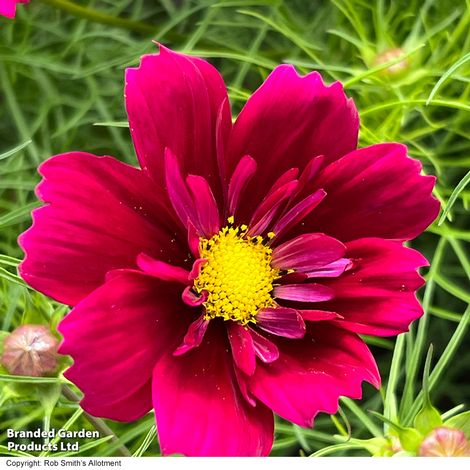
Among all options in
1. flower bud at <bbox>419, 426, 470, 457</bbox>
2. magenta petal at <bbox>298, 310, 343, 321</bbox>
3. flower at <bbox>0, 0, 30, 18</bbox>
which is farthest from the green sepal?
flower at <bbox>0, 0, 30, 18</bbox>

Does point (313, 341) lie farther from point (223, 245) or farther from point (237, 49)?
point (237, 49)

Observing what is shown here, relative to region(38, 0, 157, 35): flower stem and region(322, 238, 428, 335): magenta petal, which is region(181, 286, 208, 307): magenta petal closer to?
region(322, 238, 428, 335): magenta petal

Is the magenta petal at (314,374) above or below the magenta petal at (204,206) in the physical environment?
below

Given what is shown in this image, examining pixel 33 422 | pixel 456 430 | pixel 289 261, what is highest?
pixel 289 261

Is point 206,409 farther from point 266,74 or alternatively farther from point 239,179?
point 266,74

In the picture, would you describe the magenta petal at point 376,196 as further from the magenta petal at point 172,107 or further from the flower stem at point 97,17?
the flower stem at point 97,17

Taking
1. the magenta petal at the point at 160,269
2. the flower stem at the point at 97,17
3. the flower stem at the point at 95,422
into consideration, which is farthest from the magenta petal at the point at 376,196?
the flower stem at the point at 97,17

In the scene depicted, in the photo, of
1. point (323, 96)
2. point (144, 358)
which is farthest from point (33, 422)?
point (323, 96)
